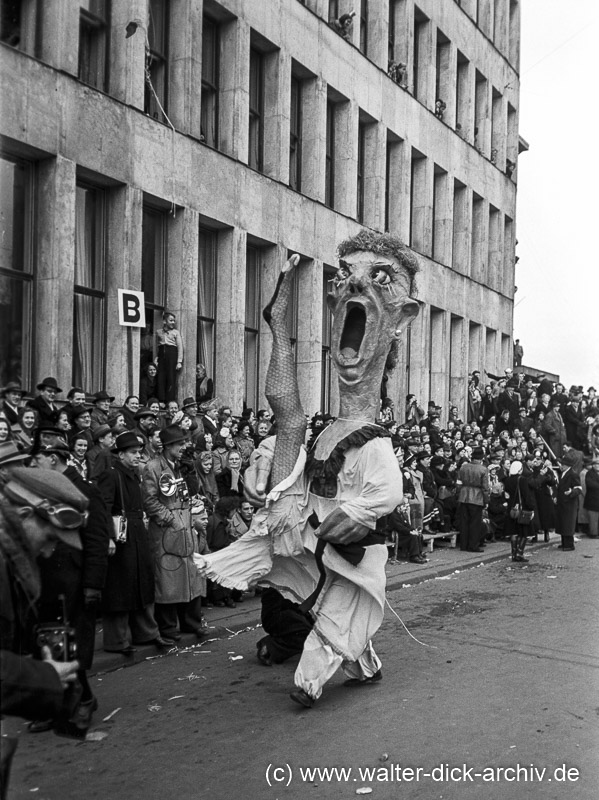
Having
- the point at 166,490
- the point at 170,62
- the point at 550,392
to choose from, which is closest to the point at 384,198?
the point at 550,392

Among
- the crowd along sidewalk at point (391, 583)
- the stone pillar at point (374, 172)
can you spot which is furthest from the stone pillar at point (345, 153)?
the crowd along sidewalk at point (391, 583)

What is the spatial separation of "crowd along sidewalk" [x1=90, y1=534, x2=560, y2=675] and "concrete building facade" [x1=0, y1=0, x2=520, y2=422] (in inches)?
104

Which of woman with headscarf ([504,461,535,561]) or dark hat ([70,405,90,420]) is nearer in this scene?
dark hat ([70,405,90,420])

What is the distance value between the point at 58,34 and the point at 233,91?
17.4 feet

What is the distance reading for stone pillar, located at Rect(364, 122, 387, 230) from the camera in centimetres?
2439

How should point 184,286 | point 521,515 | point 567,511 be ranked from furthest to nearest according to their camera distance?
point 567,511 < point 184,286 < point 521,515

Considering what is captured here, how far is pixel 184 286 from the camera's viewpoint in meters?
17.0

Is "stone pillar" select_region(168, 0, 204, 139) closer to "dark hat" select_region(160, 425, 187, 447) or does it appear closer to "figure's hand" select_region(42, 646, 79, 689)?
"dark hat" select_region(160, 425, 187, 447)

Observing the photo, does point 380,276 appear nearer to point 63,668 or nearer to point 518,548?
point 63,668

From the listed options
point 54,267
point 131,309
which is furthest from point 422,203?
Result: point 54,267

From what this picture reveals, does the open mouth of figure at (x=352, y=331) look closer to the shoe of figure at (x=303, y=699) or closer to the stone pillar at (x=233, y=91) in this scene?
the shoe of figure at (x=303, y=699)

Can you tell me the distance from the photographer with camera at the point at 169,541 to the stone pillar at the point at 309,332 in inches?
500

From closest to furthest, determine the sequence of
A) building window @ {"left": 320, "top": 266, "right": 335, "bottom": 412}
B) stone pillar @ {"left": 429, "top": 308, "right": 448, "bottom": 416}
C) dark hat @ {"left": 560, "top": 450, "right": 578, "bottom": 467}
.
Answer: dark hat @ {"left": 560, "top": 450, "right": 578, "bottom": 467} < building window @ {"left": 320, "top": 266, "right": 335, "bottom": 412} < stone pillar @ {"left": 429, "top": 308, "right": 448, "bottom": 416}

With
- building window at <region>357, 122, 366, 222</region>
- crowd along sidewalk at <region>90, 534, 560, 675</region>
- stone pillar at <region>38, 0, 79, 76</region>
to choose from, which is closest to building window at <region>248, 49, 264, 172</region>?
building window at <region>357, 122, 366, 222</region>
